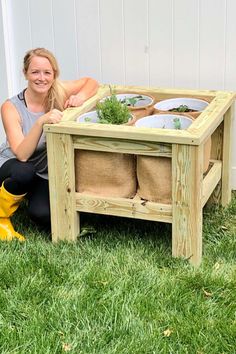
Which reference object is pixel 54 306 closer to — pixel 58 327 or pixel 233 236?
pixel 58 327

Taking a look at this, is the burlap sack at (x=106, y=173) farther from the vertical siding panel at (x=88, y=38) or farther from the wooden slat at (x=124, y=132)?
the vertical siding panel at (x=88, y=38)

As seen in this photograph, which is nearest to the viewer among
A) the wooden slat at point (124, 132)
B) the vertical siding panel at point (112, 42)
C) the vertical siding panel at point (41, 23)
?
the wooden slat at point (124, 132)

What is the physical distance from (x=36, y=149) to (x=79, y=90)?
1.43 ft

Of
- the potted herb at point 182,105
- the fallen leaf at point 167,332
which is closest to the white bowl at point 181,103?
the potted herb at point 182,105

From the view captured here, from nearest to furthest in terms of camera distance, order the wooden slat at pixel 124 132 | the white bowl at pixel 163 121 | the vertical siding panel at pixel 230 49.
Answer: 1. the wooden slat at pixel 124 132
2. the white bowl at pixel 163 121
3. the vertical siding panel at pixel 230 49

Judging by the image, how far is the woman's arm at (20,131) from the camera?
3.51m

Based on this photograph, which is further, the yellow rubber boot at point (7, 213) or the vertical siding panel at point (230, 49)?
the vertical siding panel at point (230, 49)

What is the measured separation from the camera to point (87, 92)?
154 inches

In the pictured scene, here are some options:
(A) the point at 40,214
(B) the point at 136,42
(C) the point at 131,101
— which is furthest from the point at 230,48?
(A) the point at 40,214

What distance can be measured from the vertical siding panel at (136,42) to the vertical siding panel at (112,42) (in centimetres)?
4

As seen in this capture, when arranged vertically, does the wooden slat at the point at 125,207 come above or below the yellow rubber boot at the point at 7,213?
above

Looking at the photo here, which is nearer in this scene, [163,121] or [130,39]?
[163,121]

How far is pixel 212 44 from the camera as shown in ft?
13.4

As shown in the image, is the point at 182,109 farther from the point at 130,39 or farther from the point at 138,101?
the point at 130,39
